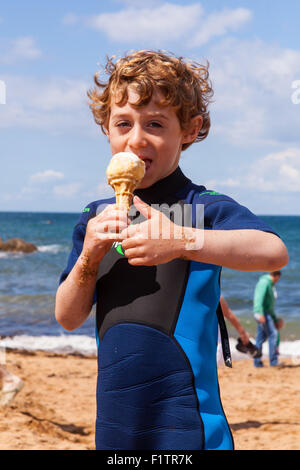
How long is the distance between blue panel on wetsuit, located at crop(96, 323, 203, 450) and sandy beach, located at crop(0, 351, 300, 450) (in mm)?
3682

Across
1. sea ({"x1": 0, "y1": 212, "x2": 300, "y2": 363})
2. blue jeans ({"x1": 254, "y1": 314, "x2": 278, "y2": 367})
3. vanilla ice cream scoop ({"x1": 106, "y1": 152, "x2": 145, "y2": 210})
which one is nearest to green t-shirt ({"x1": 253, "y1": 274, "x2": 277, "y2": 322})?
blue jeans ({"x1": 254, "y1": 314, "x2": 278, "y2": 367})

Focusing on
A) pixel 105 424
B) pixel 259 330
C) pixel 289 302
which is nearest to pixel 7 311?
pixel 259 330

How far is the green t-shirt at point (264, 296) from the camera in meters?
10.6

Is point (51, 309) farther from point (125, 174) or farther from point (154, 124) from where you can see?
point (125, 174)

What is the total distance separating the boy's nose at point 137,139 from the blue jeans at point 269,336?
940cm

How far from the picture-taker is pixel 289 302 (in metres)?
20.5

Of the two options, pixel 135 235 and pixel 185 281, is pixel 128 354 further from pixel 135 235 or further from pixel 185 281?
pixel 135 235

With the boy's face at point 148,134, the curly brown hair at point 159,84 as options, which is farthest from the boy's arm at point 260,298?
the boy's face at point 148,134

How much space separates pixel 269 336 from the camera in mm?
10930

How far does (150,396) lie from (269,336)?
961cm

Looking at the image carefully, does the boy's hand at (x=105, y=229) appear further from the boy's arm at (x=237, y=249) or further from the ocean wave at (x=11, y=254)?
the ocean wave at (x=11, y=254)

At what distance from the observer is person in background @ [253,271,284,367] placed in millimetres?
10586

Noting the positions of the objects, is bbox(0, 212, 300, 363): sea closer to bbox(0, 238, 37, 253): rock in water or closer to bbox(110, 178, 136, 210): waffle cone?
bbox(0, 238, 37, 253): rock in water

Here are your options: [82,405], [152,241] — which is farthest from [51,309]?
[152,241]
